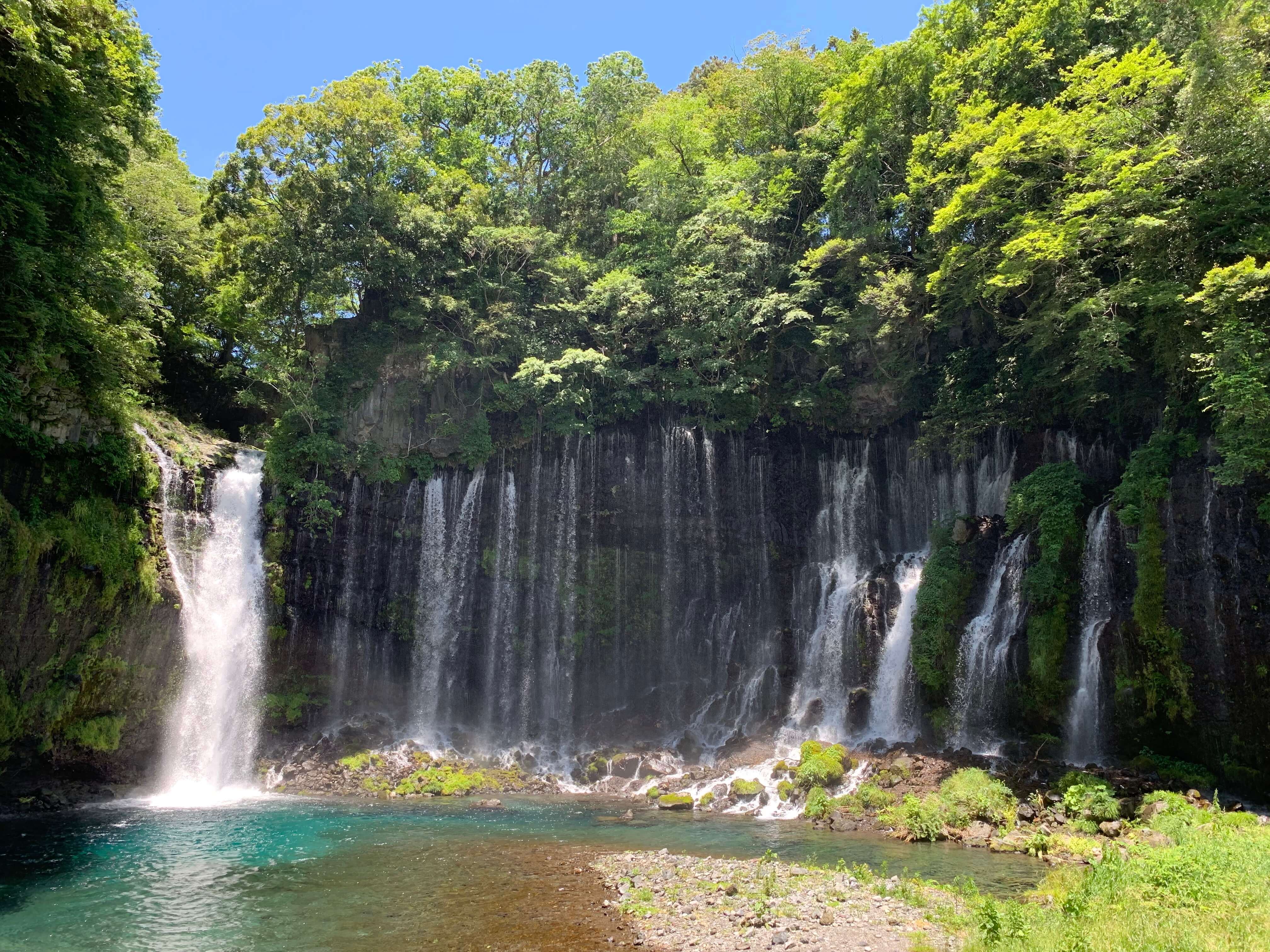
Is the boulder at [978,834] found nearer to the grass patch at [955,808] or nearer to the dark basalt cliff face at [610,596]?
the grass patch at [955,808]

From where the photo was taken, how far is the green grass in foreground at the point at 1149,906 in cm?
742

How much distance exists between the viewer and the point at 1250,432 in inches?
597

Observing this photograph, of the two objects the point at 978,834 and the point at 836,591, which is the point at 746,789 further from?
the point at 836,591

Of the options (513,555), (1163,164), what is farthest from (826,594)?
(1163,164)

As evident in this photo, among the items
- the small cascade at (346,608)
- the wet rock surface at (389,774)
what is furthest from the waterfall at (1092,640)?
the small cascade at (346,608)

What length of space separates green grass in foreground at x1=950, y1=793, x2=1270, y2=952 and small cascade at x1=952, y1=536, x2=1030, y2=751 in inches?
308

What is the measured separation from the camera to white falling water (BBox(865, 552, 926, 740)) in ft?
70.6

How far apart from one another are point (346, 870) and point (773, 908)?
24.3ft

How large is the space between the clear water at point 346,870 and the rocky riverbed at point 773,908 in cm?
70

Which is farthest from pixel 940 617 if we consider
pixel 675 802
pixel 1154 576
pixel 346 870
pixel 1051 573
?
pixel 346 870

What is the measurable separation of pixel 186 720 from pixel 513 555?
11000mm

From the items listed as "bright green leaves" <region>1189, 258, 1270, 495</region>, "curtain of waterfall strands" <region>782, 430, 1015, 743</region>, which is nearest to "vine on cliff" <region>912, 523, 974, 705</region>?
"curtain of waterfall strands" <region>782, 430, 1015, 743</region>

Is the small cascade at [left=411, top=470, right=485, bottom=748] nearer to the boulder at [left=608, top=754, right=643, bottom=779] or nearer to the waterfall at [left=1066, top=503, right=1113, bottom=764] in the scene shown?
the boulder at [left=608, top=754, right=643, bottom=779]

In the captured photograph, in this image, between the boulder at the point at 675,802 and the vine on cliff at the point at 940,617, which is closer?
the boulder at the point at 675,802
